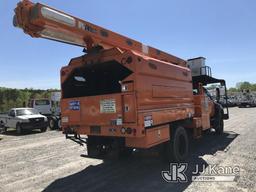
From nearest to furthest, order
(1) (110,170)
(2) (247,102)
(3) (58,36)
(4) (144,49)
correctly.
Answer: (3) (58,36)
(1) (110,170)
(4) (144,49)
(2) (247,102)

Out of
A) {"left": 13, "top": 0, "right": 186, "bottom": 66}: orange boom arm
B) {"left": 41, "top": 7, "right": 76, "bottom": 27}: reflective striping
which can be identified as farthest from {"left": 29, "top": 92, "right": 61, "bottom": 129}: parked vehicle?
{"left": 41, "top": 7, "right": 76, "bottom": 27}: reflective striping

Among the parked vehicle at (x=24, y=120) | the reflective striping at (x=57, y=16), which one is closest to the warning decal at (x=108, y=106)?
the reflective striping at (x=57, y=16)

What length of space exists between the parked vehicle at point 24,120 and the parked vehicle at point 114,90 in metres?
11.3

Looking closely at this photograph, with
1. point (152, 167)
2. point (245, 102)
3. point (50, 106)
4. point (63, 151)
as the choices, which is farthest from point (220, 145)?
point (245, 102)

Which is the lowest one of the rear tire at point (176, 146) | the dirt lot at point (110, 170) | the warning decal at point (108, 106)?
the dirt lot at point (110, 170)

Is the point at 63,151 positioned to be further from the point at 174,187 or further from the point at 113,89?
the point at 174,187

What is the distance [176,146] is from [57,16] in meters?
4.31

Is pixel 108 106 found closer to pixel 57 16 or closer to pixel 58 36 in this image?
pixel 58 36

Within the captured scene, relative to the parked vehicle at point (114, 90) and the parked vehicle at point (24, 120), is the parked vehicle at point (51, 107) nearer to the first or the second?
the parked vehicle at point (24, 120)

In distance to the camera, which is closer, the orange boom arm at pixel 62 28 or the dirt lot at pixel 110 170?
the orange boom arm at pixel 62 28

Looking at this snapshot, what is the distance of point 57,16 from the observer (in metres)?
5.38

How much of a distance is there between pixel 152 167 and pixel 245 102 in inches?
1578

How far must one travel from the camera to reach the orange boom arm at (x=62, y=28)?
16.9ft

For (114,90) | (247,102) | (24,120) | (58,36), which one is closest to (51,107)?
(24,120)
